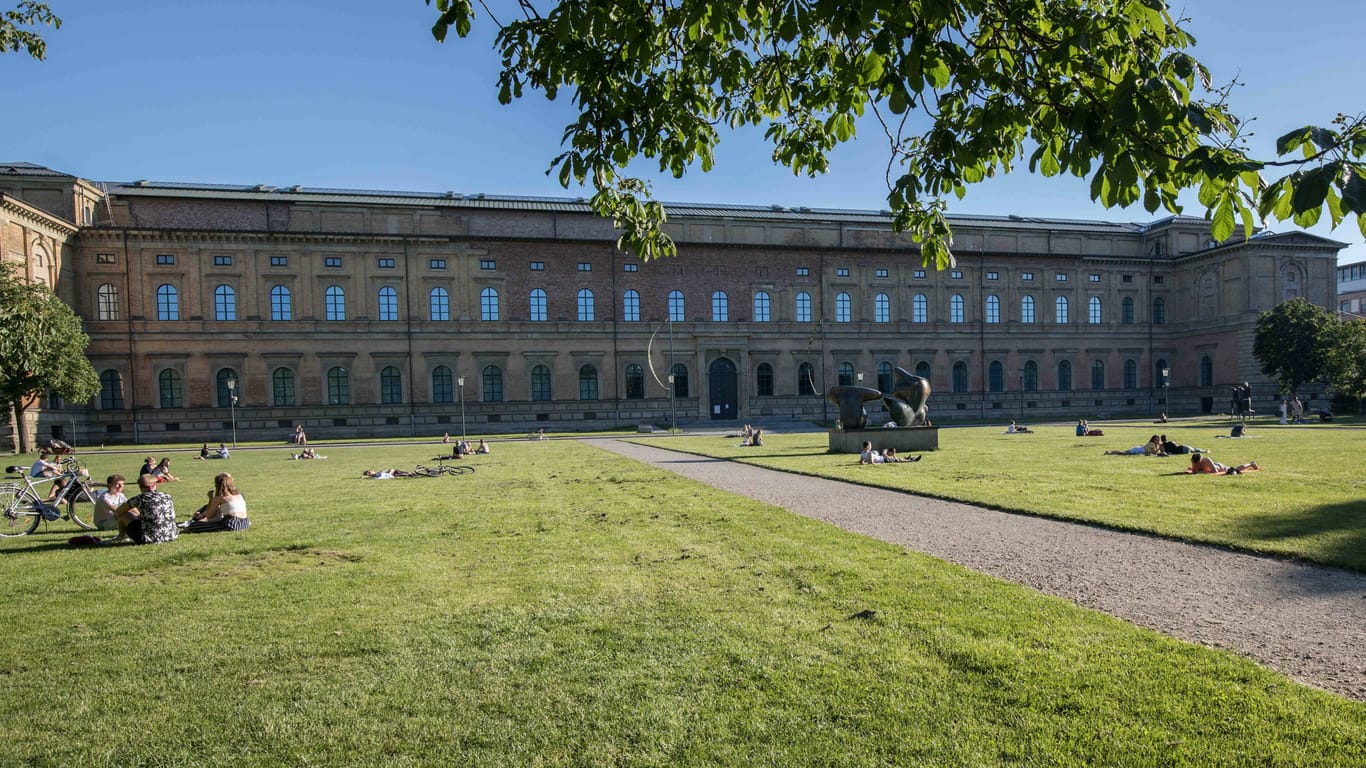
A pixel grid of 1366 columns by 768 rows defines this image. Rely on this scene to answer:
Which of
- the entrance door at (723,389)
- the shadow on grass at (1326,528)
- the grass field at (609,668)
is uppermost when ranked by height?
the entrance door at (723,389)

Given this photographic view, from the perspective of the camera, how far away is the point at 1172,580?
7.38 meters

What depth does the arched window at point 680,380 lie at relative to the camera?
6159cm

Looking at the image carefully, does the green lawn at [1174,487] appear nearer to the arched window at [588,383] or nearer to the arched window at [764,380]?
the arched window at [588,383]

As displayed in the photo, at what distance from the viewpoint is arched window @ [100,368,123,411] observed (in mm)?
51156

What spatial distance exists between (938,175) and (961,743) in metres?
4.00

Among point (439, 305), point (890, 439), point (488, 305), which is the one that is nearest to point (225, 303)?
point (439, 305)

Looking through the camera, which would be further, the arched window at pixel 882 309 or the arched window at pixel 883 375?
the arched window at pixel 882 309

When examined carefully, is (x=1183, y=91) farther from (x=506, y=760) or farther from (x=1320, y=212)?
(x=506, y=760)

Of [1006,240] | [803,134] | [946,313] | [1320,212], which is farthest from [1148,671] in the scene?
[1006,240]

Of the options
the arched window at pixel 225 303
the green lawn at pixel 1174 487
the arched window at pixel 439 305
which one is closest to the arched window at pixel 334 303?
the arched window at pixel 225 303

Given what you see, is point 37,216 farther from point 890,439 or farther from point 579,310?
point 890,439

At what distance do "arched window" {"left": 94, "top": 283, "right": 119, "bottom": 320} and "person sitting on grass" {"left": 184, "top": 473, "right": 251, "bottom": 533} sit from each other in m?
50.5

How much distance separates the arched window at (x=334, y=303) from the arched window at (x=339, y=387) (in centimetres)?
382

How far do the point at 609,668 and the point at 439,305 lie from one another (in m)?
56.1
